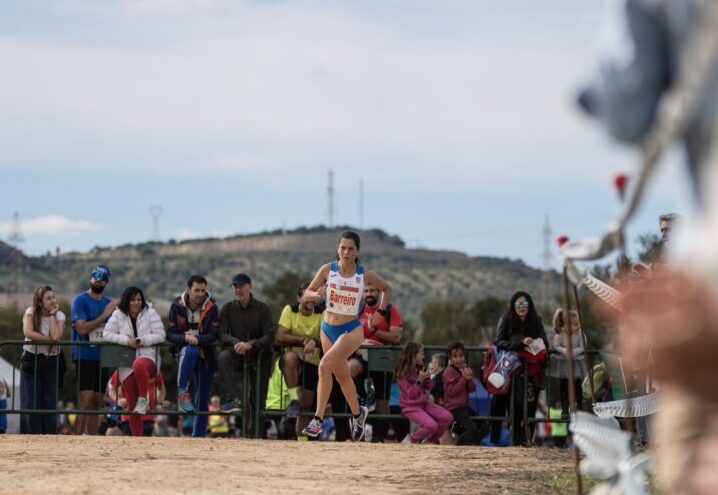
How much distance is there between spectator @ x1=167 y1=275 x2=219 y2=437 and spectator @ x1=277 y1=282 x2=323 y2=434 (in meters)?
0.79

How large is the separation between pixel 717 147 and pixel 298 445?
11.4 meters

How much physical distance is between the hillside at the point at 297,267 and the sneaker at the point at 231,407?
124 metres

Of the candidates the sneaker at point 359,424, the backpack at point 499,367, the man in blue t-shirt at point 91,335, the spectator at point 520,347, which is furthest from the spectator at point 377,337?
the man in blue t-shirt at point 91,335

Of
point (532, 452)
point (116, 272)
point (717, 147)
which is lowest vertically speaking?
point (532, 452)

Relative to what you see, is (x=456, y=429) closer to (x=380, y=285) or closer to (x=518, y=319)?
(x=518, y=319)

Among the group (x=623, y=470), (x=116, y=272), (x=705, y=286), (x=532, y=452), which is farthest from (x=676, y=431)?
(x=116, y=272)

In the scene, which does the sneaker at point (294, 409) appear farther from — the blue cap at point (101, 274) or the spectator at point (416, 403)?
the blue cap at point (101, 274)

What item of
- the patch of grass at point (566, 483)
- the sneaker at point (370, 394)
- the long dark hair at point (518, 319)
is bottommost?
the patch of grass at point (566, 483)

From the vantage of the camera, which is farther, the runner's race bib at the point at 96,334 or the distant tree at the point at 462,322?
the distant tree at the point at 462,322

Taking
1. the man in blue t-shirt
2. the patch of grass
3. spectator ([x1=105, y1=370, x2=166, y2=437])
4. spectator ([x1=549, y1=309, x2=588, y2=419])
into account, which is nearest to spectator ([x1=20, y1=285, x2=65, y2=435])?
the man in blue t-shirt

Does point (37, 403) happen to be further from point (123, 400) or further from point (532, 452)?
point (532, 452)

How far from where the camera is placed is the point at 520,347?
16109mm

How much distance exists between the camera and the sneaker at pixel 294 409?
16.1 metres

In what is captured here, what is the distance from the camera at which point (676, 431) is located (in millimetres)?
3141
